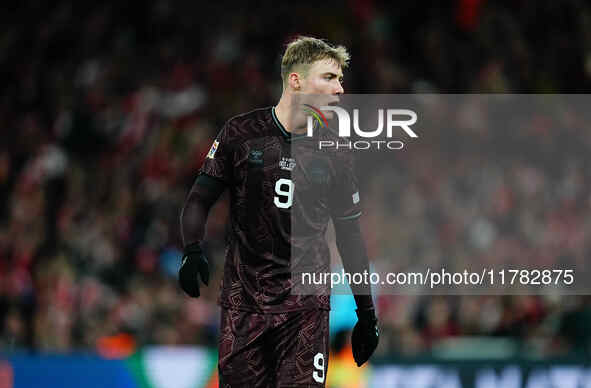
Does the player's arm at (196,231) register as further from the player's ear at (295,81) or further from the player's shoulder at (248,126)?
the player's ear at (295,81)

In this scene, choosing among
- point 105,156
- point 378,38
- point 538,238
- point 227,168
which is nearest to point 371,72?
point 378,38

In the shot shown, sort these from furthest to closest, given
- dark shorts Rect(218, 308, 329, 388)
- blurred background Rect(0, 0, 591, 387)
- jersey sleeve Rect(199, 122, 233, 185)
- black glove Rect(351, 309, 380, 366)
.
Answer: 1. blurred background Rect(0, 0, 591, 387)
2. black glove Rect(351, 309, 380, 366)
3. jersey sleeve Rect(199, 122, 233, 185)
4. dark shorts Rect(218, 308, 329, 388)

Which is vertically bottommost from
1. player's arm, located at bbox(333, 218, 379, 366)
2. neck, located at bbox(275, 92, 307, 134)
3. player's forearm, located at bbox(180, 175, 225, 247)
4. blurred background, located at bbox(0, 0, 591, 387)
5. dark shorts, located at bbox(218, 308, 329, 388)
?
dark shorts, located at bbox(218, 308, 329, 388)

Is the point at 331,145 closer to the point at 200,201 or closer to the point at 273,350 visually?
the point at 200,201

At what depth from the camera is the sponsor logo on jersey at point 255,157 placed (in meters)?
5.04

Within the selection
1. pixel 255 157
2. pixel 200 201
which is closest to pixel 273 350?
pixel 200 201

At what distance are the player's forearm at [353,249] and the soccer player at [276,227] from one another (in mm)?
36

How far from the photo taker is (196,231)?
16.4 ft

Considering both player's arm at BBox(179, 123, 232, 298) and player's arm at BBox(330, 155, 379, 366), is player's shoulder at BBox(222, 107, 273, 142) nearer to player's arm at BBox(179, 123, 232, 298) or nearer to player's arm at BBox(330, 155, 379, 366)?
player's arm at BBox(179, 123, 232, 298)

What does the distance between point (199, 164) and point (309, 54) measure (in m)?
7.56

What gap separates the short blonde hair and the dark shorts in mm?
1132

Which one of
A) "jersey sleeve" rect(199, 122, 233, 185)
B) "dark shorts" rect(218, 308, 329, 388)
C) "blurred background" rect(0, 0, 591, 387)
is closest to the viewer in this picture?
"dark shorts" rect(218, 308, 329, 388)

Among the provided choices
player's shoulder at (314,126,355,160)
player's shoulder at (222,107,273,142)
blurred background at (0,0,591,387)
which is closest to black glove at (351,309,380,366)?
player's shoulder at (314,126,355,160)

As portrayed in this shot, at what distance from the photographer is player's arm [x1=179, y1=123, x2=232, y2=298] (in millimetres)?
5020
